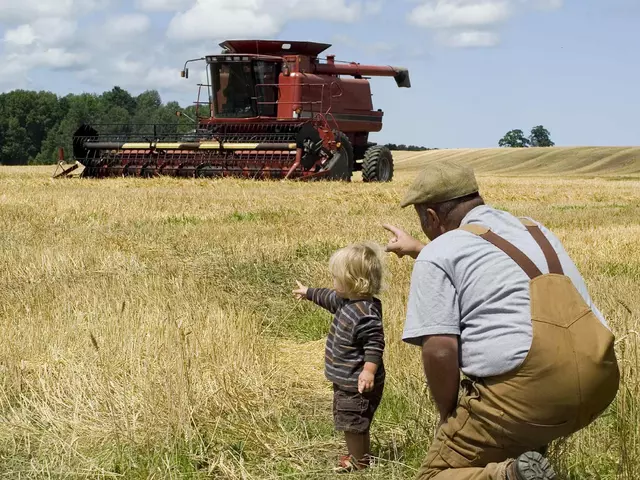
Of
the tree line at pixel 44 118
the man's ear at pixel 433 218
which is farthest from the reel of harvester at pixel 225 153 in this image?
the tree line at pixel 44 118

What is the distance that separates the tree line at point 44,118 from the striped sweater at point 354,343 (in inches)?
3368

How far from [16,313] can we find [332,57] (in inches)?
788

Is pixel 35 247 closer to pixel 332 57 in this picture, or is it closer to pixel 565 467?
pixel 565 467

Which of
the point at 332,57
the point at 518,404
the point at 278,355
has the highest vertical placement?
the point at 332,57

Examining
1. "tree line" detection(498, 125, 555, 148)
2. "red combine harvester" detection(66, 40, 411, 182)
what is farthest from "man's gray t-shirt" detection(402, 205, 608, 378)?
"tree line" detection(498, 125, 555, 148)

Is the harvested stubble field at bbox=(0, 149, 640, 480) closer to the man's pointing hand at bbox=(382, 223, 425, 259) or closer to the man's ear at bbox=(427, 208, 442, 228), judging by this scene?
the man's pointing hand at bbox=(382, 223, 425, 259)

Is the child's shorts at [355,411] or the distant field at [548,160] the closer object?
the child's shorts at [355,411]

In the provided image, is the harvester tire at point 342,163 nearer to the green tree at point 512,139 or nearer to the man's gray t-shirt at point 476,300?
the man's gray t-shirt at point 476,300

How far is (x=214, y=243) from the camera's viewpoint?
10234 millimetres

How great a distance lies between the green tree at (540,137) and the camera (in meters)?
135

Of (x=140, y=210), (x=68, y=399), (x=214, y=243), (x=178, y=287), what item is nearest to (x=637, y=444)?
(x=68, y=399)

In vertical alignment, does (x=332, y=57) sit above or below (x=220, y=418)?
above

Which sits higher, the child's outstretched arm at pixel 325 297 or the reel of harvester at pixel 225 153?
the reel of harvester at pixel 225 153

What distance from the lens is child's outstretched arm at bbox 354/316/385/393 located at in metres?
4.19
